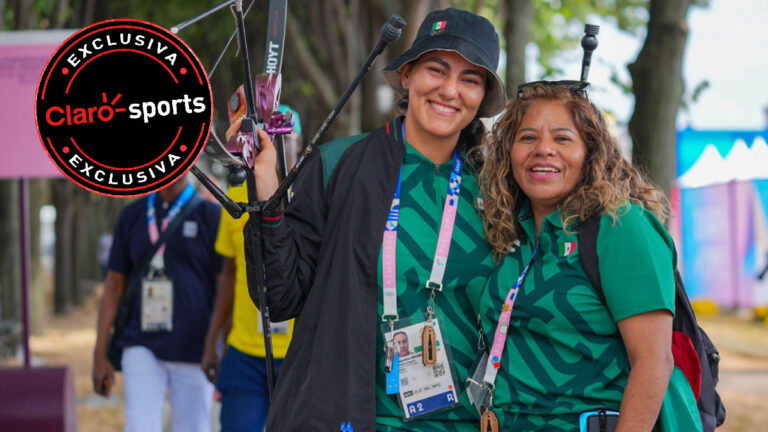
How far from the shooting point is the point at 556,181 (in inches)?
113

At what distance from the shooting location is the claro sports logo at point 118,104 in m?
2.21

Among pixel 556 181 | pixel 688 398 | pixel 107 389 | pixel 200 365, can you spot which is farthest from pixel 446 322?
pixel 107 389

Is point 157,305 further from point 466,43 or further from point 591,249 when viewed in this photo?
point 591,249

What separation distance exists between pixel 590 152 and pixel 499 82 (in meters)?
0.38

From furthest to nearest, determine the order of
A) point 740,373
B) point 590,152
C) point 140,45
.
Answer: point 740,373, point 590,152, point 140,45

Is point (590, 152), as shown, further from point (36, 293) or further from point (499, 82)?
point (36, 293)

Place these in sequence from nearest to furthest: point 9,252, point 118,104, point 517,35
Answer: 1. point 118,104
2. point 517,35
3. point 9,252

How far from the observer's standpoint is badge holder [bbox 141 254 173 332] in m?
5.20

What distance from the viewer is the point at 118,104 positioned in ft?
7.28

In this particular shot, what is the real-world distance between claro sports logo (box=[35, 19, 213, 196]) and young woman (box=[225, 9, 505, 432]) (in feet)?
1.60

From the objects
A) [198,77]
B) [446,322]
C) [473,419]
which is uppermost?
[198,77]

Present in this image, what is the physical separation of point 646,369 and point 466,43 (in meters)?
A: 1.12

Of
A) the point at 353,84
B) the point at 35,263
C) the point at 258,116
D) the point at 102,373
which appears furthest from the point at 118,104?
the point at 35,263

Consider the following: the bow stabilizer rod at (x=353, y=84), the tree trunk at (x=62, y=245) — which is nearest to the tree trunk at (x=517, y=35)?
the bow stabilizer rod at (x=353, y=84)
